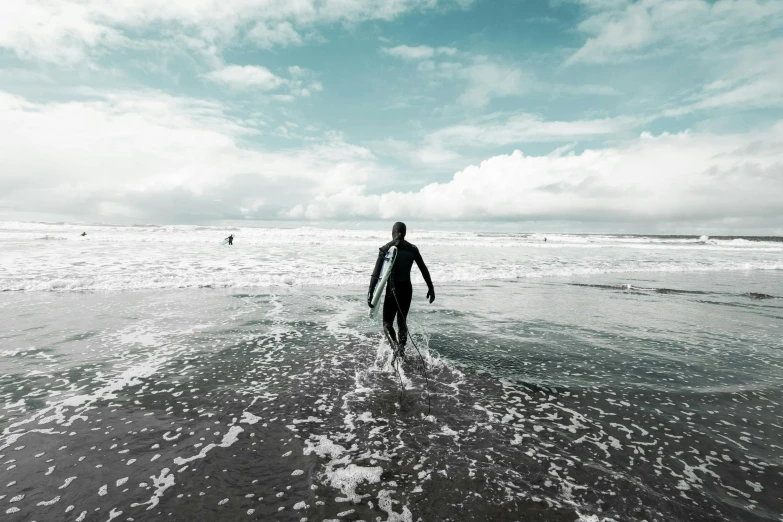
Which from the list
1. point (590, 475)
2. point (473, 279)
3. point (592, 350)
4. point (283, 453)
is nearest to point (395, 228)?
point (283, 453)

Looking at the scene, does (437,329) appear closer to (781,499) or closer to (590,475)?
(590,475)

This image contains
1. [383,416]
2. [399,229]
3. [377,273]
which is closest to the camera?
[383,416]

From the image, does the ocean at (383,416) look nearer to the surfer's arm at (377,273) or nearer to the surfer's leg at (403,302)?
the surfer's leg at (403,302)

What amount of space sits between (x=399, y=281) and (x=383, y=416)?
284 cm

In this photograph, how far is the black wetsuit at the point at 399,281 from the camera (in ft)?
→ 24.5

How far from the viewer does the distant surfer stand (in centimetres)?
746

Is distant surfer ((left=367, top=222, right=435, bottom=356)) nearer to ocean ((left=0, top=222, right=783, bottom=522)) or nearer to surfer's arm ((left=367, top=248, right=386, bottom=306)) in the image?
surfer's arm ((left=367, top=248, right=386, bottom=306))

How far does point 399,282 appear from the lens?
25.0 feet

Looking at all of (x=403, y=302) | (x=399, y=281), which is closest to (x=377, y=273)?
→ (x=399, y=281)

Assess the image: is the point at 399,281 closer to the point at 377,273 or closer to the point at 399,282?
the point at 399,282

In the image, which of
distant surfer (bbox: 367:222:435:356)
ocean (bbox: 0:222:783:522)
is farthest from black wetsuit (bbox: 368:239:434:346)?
ocean (bbox: 0:222:783:522)

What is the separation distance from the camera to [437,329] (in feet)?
34.9

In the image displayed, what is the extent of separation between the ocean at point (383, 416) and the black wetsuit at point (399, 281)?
90 cm

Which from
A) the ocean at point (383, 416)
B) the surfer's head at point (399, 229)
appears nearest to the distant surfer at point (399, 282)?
the surfer's head at point (399, 229)
